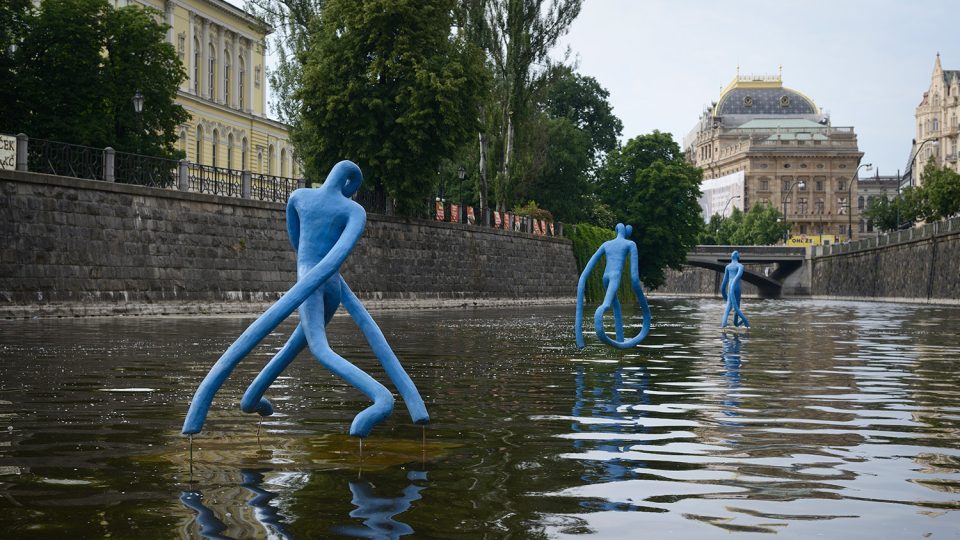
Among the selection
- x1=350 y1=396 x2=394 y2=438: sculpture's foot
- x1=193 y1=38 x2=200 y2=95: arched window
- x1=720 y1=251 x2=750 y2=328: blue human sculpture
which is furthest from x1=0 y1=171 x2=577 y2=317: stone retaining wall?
x1=193 y1=38 x2=200 y2=95: arched window

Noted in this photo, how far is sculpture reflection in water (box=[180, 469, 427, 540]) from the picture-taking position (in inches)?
199

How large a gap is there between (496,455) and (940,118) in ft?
539

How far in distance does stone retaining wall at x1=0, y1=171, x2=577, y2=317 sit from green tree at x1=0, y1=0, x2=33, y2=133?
9.74 meters

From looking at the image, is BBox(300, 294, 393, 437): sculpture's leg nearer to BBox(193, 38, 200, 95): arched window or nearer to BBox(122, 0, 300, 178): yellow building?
BBox(122, 0, 300, 178): yellow building

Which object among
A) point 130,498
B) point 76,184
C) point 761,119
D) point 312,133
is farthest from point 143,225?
point 761,119

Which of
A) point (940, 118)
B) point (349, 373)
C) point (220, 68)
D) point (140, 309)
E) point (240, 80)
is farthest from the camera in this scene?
point (940, 118)

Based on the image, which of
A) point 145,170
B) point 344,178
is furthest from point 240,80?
point 344,178

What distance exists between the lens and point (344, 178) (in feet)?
25.2

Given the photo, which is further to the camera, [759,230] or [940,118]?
[940,118]

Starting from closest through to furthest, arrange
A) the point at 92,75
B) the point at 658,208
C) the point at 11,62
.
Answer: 1. the point at 11,62
2. the point at 92,75
3. the point at 658,208

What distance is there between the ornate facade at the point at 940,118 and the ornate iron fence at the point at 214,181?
12745cm

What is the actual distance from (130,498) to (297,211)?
7.92 feet

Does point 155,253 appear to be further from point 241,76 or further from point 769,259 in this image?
Result: point 769,259

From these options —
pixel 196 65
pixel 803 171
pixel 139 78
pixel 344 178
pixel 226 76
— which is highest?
pixel 803 171
